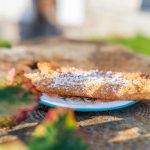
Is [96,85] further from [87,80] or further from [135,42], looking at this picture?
[135,42]

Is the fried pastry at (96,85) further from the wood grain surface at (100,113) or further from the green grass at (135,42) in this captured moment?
the green grass at (135,42)

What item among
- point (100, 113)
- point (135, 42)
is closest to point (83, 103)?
point (100, 113)

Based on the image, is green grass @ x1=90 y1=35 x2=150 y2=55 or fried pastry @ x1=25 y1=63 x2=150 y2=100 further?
green grass @ x1=90 y1=35 x2=150 y2=55

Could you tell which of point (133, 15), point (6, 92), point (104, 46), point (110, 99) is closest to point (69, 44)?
point (104, 46)

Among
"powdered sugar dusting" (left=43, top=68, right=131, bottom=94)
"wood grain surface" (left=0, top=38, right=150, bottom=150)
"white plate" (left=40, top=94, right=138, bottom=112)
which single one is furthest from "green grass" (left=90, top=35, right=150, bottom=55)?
"white plate" (left=40, top=94, right=138, bottom=112)

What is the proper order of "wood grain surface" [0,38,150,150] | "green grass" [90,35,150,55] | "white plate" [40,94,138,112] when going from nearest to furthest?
"wood grain surface" [0,38,150,150] < "white plate" [40,94,138,112] < "green grass" [90,35,150,55]

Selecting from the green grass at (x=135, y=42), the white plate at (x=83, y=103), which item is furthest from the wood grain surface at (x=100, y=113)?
the green grass at (x=135, y=42)

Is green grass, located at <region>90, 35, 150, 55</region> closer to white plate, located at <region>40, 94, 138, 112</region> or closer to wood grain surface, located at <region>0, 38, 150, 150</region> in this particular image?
wood grain surface, located at <region>0, 38, 150, 150</region>

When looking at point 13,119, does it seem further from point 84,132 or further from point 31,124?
point 84,132

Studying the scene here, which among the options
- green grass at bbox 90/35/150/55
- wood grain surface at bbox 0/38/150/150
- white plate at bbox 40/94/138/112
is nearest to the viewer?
wood grain surface at bbox 0/38/150/150
